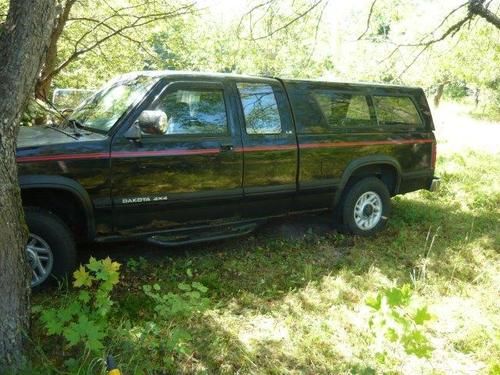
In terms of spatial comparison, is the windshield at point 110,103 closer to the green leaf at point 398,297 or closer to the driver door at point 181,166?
the driver door at point 181,166

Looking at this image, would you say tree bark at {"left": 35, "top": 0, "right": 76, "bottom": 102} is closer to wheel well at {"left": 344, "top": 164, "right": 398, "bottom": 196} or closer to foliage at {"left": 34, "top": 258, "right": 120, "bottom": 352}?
wheel well at {"left": 344, "top": 164, "right": 398, "bottom": 196}

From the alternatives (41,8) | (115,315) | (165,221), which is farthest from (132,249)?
(41,8)

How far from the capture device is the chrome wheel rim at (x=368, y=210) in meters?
5.93

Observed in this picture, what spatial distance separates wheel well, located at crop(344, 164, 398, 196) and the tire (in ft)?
10.9

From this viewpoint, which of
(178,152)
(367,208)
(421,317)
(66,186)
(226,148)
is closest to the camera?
(421,317)

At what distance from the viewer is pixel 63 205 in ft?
13.5

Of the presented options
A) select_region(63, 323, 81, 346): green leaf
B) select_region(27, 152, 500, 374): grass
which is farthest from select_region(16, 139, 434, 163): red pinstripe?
select_region(63, 323, 81, 346): green leaf

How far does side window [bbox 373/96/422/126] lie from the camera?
19.7 ft

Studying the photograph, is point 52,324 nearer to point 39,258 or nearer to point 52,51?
point 39,258

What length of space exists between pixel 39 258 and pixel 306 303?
7.37 feet

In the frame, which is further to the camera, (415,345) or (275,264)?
(275,264)

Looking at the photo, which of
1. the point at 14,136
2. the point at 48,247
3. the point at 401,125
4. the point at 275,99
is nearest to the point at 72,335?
the point at 14,136

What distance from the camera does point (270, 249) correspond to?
5.38m

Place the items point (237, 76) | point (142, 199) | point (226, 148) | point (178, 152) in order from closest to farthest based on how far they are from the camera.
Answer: point (142, 199) → point (178, 152) → point (226, 148) → point (237, 76)
